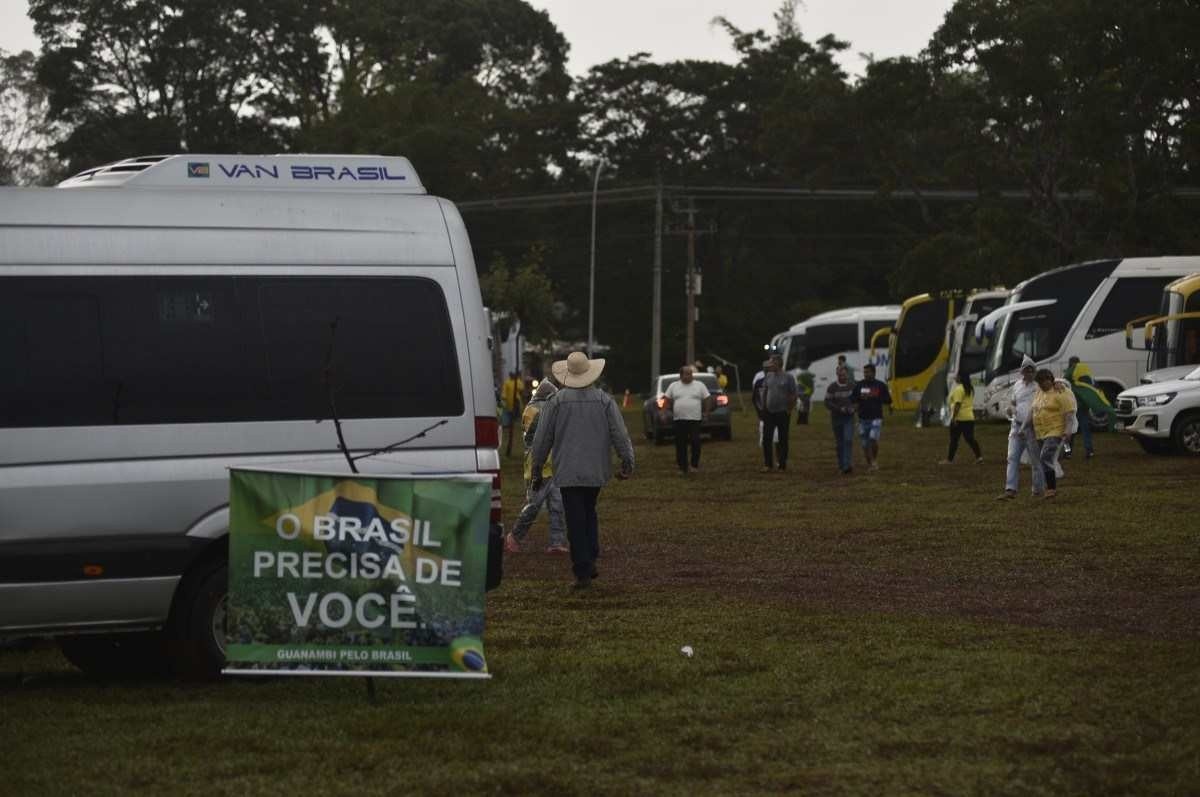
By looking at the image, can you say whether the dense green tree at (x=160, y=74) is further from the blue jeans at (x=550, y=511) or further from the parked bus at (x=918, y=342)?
the blue jeans at (x=550, y=511)

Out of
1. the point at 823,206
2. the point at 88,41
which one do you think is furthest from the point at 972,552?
the point at 88,41

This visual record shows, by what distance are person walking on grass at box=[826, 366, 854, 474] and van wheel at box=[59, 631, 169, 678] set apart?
764 inches

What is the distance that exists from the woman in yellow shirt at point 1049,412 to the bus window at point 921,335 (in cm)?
3235

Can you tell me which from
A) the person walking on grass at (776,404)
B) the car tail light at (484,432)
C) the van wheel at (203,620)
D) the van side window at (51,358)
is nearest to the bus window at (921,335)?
the person walking on grass at (776,404)

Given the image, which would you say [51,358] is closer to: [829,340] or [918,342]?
[918,342]

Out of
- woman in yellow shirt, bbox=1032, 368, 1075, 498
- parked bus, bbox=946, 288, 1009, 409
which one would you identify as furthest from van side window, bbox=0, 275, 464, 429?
parked bus, bbox=946, 288, 1009, 409

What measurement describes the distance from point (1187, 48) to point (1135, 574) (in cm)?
2881

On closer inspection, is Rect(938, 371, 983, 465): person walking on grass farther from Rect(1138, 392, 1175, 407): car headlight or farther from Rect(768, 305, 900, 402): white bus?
Rect(768, 305, 900, 402): white bus

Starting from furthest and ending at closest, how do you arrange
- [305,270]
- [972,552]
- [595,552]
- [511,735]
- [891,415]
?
[891,415], [972,552], [595,552], [305,270], [511,735]

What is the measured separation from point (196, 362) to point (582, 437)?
484 centimetres

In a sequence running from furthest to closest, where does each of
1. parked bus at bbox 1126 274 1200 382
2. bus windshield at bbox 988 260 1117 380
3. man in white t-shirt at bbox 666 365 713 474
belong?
bus windshield at bbox 988 260 1117 380, parked bus at bbox 1126 274 1200 382, man in white t-shirt at bbox 666 365 713 474

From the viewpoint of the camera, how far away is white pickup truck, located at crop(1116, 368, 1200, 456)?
31391 millimetres

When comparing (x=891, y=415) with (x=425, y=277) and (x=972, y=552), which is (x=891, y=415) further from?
(x=425, y=277)

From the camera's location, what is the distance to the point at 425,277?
10500 millimetres
